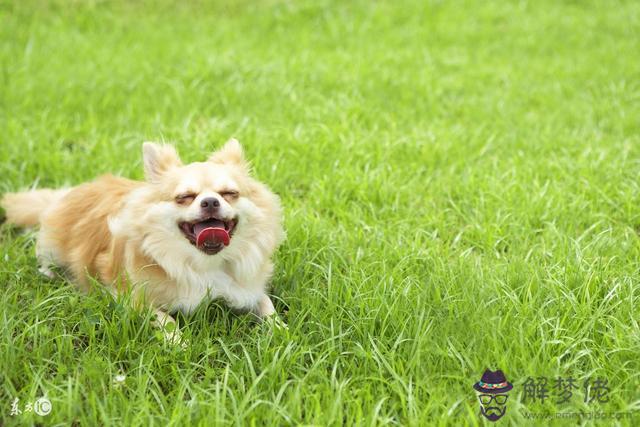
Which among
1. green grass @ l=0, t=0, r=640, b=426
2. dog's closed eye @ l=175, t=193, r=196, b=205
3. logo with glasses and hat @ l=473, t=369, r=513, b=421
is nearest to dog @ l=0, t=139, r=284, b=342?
dog's closed eye @ l=175, t=193, r=196, b=205

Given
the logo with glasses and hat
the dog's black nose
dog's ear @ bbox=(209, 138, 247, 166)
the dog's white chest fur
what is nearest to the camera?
the logo with glasses and hat

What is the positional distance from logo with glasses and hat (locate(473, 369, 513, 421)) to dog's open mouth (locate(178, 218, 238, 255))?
128 cm

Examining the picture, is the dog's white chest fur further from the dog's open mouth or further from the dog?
the dog's open mouth

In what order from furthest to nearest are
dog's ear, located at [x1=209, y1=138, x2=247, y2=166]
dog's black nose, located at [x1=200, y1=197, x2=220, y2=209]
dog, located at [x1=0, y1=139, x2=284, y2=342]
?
1. dog's ear, located at [x1=209, y1=138, x2=247, y2=166]
2. dog, located at [x1=0, y1=139, x2=284, y2=342]
3. dog's black nose, located at [x1=200, y1=197, x2=220, y2=209]

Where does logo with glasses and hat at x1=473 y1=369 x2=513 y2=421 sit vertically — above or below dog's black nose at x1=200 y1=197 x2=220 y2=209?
below

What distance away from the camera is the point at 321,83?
20.7 ft

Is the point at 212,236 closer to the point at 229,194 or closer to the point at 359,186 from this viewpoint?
the point at 229,194

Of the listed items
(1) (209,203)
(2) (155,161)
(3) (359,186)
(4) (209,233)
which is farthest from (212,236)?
(3) (359,186)

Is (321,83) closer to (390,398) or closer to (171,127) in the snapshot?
(171,127)

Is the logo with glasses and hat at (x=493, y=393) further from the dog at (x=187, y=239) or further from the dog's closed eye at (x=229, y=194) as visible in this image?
the dog's closed eye at (x=229, y=194)

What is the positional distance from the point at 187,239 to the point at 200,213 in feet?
0.67

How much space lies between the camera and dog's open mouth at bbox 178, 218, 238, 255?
2.78 metres

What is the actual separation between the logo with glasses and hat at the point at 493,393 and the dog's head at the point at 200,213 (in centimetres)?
121

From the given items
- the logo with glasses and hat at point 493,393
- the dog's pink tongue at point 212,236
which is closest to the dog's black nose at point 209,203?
the dog's pink tongue at point 212,236
